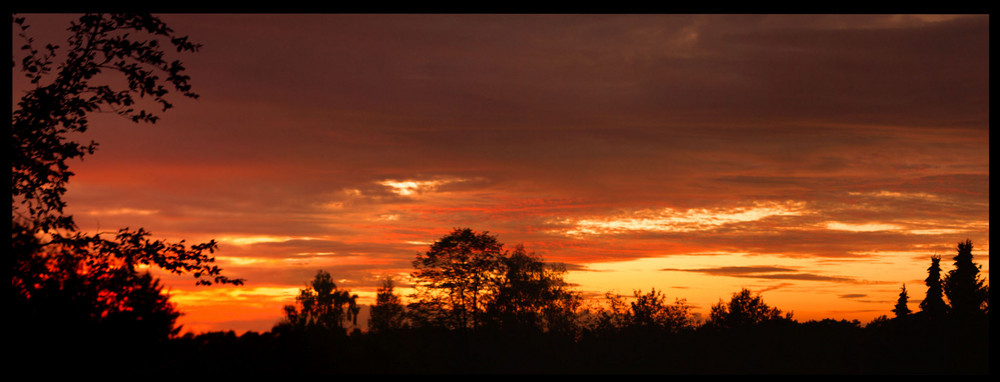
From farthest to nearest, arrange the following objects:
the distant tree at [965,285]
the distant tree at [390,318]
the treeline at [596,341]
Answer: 1. the distant tree at [965,285]
2. the distant tree at [390,318]
3. the treeline at [596,341]

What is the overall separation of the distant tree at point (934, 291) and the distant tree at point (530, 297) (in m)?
29.4

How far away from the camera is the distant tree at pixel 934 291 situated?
201 ft

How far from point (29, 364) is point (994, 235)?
20.1m

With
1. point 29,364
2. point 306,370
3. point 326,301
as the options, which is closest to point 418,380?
point 306,370

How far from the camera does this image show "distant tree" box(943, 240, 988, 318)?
58.6 metres

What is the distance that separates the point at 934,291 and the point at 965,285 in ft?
11.2

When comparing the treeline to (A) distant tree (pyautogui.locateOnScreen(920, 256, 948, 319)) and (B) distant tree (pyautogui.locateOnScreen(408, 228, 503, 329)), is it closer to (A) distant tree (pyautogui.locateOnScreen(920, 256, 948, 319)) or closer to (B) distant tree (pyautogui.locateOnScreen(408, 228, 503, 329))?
(B) distant tree (pyautogui.locateOnScreen(408, 228, 503, 329))

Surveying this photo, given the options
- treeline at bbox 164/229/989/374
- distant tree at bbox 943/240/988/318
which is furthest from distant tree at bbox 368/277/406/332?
distant tree at bbox 943/240/988/318

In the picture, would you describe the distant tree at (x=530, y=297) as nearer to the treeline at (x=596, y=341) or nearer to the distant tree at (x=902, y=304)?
the treeline at (x=596, y=341)

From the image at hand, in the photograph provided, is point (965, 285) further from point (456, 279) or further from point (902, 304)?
point (456, 279)

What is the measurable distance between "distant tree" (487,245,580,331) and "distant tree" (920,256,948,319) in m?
29.4

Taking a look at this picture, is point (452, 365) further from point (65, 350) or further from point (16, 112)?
point (16, 112)

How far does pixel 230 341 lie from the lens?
1992 centimetres

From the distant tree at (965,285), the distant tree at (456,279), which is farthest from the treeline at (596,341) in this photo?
the distant tree at (965,285)
